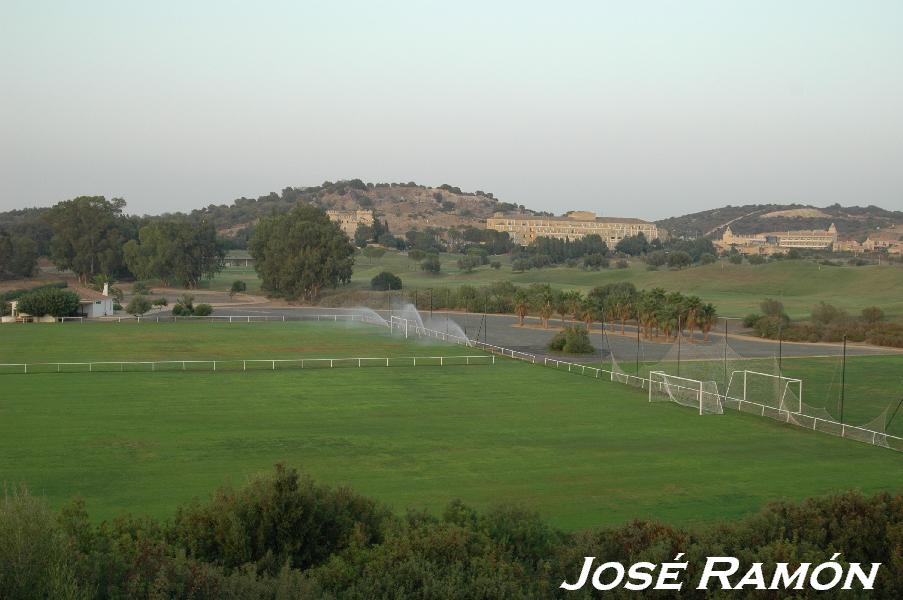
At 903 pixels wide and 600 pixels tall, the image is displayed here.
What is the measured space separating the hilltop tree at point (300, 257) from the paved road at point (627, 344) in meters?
20.3

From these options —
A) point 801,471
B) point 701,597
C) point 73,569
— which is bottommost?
point 801,471

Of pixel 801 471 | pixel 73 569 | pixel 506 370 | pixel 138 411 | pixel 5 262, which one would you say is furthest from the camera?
pixel 5 262

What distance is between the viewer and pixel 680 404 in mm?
34781

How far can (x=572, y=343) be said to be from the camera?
5238 cm

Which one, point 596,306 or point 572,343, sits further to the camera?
point 596,306

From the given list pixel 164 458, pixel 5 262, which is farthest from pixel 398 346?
pixel 5 262

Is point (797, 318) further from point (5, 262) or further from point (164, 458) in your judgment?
point (5, 262)

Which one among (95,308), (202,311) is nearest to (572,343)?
(202,311)

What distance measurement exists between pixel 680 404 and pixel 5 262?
88.1 m

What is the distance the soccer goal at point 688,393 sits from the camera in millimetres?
33188

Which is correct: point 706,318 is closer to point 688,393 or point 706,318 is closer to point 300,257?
point 688,393

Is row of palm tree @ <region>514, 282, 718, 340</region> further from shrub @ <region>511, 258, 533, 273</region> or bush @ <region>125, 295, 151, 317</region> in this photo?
shrub @ <region>511, 258, 533, 273</region>

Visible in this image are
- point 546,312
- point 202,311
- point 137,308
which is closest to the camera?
point 546,312

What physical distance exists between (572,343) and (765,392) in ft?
57.9
